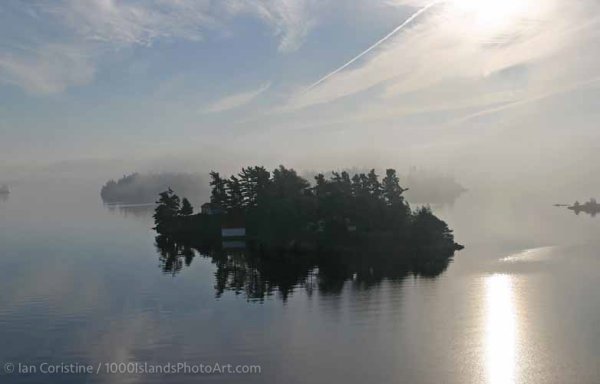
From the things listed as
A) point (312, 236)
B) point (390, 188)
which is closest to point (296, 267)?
point (312, 236)

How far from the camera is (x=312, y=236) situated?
383ft

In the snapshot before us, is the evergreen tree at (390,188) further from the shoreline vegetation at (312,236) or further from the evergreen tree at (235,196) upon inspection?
the evergreen tree at (235,196)

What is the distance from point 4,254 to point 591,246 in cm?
13626

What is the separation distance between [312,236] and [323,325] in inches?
2444

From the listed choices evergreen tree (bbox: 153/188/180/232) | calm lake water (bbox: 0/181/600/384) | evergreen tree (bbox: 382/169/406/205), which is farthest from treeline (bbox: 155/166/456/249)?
evergreen tree (bbox: 153/188/180/232)

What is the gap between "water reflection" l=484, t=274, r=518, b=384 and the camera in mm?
42041

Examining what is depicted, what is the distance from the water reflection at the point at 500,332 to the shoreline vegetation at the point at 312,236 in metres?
15.6

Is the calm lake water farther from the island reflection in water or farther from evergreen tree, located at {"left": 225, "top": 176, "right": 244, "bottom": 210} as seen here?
evergreen tree, located at {"left": 225, "top": 176, "right": 244, "bottom": 210}

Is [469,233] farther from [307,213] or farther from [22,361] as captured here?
[22,361]

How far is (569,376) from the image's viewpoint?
40.9m

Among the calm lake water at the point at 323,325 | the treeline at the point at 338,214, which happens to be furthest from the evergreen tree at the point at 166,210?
the calm lake water at the point at 323,325

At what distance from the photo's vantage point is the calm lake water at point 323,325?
42.5m

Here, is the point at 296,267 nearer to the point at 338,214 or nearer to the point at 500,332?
the point at 338,214

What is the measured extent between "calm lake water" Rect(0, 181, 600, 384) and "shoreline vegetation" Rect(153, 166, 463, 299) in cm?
689
